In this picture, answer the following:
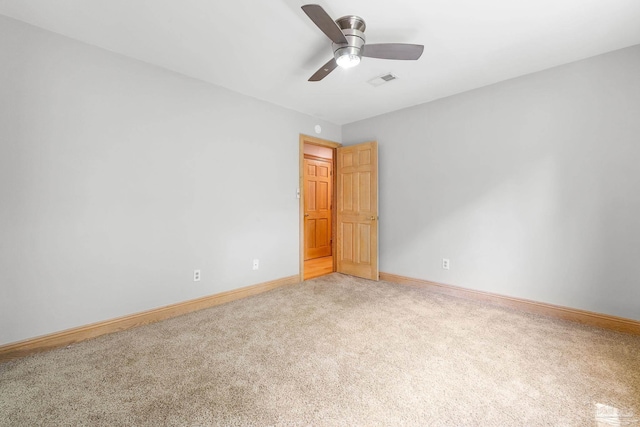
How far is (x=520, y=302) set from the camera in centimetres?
287

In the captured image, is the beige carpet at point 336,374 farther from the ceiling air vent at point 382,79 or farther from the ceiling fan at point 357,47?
the ceiling air vent at point 382,79

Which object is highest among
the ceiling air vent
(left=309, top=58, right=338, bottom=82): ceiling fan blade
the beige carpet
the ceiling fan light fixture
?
the ceiling air vent

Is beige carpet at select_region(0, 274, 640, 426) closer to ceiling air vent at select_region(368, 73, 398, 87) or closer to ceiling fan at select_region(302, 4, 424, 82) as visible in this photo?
ceiling fan at select_region(302, 4, 424, 82)

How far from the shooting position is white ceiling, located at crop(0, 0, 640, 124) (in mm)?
1880

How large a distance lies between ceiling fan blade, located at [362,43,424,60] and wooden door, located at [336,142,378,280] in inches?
76.6

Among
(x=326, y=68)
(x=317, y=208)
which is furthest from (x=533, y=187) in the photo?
(x=317, y=208)

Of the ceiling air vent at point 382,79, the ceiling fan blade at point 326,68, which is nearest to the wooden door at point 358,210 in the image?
the ceiling air vent at point 382,79

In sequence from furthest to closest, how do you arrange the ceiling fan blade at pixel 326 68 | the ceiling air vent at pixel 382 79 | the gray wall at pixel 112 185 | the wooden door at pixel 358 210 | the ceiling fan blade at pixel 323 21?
the wooden door at pixel 358 210
the ceiling air vent at pixel 382 79
the ceiling fan blade at pixel 326 68
the gray wall at pixel 112 185
the ceiling fan blade at pixel 323 21

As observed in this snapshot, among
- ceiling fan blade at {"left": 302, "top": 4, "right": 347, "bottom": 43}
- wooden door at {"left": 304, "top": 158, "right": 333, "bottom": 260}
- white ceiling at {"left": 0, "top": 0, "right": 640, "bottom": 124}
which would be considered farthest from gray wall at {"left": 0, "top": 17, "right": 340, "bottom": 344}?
wooden door at {"left": 304, "top": 158, "right": 333, "bottom": 260}

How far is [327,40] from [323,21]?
620mm

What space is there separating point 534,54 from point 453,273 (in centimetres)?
244

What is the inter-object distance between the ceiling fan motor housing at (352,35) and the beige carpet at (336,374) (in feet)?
7.54

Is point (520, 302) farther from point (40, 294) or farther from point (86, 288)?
point (40, 294)

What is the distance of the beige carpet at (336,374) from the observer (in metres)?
1.42
